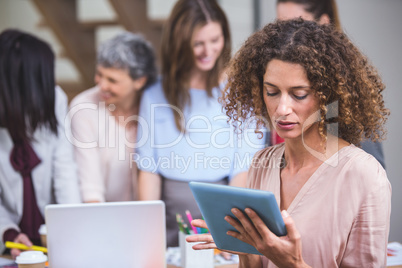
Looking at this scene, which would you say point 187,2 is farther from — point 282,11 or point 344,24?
point 344,24

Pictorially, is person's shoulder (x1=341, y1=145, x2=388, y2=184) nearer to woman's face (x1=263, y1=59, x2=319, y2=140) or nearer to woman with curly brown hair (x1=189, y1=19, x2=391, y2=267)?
woman with curly brown hair (x1=189, y1=19, x2=391, y2=267)

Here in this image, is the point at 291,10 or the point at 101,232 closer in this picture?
the point at 101,232

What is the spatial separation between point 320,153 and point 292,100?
20 centimetres

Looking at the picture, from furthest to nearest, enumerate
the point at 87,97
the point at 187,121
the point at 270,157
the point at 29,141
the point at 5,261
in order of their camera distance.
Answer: the point at 87,97, the point at 187,121, the point at 29,141, the point at 5,261, the point at 270,157

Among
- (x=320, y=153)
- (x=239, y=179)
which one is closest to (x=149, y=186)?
(x=239, y=179)

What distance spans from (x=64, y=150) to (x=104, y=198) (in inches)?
16.8

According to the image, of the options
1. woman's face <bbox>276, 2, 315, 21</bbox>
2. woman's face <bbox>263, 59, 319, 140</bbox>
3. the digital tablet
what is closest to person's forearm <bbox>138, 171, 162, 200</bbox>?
woman's face <bbox>276, 2, 315, 21</bbox>

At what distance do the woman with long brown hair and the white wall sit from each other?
89cm

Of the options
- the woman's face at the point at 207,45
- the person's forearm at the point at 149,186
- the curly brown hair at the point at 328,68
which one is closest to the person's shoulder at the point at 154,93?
the woman's face at the point at 207,45

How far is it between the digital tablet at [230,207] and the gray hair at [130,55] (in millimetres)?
1802

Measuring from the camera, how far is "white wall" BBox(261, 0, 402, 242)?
2928mm

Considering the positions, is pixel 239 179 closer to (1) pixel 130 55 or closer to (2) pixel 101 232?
(1) pixel 130 55

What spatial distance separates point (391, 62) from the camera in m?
2.95

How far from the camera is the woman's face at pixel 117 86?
3.04 m
